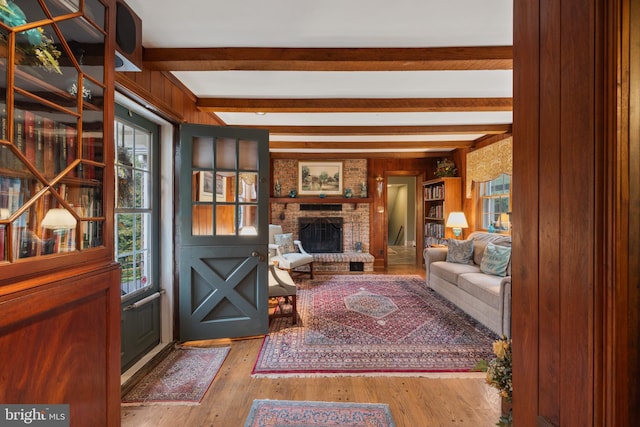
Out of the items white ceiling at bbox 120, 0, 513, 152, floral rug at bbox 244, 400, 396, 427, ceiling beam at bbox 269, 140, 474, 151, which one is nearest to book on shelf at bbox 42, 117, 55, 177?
white ceiling at bbox 120, 0, 513, 152

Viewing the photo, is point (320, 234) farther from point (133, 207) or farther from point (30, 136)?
point (30, 136)

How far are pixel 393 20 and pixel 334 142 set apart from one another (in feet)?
11.1

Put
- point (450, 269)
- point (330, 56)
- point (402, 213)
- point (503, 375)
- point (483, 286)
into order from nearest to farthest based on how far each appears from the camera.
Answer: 1. point (503, 375)
2. point (330, 56)
3. point (483, 286)
4. point (450, 269)
5. point (402, 213)

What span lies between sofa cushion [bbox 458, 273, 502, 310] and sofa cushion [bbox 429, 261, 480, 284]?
0.14m

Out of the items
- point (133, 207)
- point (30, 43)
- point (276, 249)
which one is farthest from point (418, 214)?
point (30, 43)

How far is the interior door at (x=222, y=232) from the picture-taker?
2.67 metres

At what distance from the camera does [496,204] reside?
15.1ft

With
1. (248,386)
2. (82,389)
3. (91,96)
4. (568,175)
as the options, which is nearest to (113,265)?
(82,389)

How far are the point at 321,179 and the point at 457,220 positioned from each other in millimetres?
2802

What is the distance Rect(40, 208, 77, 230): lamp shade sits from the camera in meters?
0.93

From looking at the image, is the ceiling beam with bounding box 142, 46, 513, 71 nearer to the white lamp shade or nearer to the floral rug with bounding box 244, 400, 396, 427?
the floral rug with bounding box 244, 400, 396, 427

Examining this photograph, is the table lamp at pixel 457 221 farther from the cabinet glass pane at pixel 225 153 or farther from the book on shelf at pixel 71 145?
the book on shelf at pixel 71 145

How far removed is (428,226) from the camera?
20.7 feet

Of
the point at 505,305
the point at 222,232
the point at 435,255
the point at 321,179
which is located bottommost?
the point at 505,305
